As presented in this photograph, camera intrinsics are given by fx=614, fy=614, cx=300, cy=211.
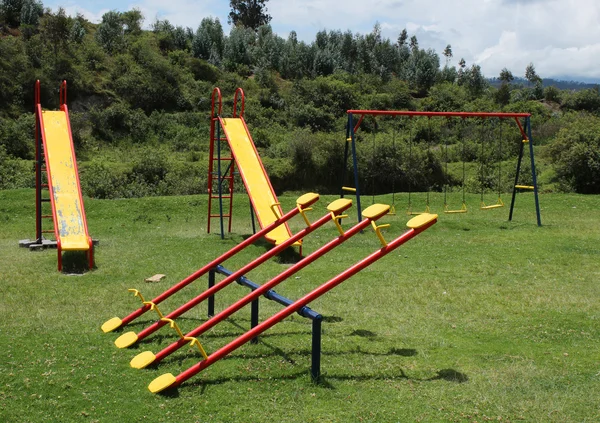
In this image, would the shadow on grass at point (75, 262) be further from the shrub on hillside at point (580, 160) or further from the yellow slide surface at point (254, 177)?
the shrub on hillside at point (580, 160)

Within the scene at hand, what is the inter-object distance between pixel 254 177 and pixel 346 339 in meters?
7.46

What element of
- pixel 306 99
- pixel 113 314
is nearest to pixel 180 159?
pixel 306 99

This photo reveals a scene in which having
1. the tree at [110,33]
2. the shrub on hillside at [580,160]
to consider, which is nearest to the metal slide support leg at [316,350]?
the shrub on hillside at [580,160]

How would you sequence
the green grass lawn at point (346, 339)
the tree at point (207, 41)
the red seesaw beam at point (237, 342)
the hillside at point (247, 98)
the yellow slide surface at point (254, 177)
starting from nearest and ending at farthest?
the green grass lawn at point (346, 339) → the red seesaw beam at point (237, 342) → the yellow slide surface at point (254, 177) → the hillside at point (247, 98) → the tree at point (207, 41)

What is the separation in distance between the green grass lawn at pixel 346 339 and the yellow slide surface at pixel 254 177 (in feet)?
2.69

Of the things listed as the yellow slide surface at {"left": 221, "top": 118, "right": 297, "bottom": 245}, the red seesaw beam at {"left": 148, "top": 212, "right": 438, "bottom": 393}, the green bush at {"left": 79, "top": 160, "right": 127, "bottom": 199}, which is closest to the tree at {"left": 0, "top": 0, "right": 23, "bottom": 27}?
the green bush at {"left": 79, "top": 160, "right": 127, "bottom": 199}

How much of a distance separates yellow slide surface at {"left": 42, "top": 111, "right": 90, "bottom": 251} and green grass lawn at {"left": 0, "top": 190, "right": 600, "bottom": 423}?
65 centimetres

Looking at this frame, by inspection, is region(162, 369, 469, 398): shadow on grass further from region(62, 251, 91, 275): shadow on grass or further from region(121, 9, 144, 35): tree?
region(121, 9, 144, 35): tree

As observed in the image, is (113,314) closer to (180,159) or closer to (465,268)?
(465,268)

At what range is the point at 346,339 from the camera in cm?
745

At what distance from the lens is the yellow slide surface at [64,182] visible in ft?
39.0

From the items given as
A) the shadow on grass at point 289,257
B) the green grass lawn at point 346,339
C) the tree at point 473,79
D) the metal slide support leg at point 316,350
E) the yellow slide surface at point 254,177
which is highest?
the tree at point 473,79

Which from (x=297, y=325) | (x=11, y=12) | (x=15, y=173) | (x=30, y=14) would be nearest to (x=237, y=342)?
(x=297, y=325)

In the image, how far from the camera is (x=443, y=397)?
5887 mm
